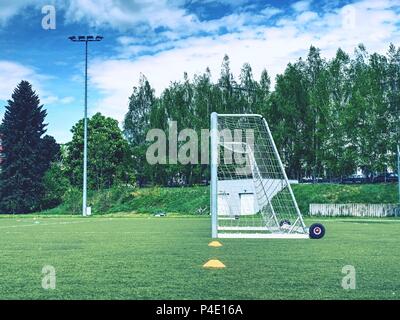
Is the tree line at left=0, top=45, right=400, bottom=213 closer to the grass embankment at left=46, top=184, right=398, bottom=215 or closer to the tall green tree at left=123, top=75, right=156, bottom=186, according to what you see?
the tall green tree at left=123, top=75, right=156, bottom=186

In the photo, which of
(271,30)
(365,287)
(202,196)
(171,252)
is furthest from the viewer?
(202,196)

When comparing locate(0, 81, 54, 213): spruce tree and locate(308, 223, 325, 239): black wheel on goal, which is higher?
locate(0, 81, 54, 213): spruce tree

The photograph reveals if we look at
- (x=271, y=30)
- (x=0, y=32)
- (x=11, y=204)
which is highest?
(x=0, y=32)

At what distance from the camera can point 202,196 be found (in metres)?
50.9

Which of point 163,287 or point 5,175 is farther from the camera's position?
point 5,175

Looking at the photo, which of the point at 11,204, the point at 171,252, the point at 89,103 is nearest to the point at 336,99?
the point at 89,103

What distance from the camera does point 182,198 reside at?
51.9 metres

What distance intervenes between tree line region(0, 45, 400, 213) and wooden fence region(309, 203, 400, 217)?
22.7ft

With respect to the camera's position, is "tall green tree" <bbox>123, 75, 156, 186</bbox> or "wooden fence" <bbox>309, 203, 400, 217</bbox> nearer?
"wooden fence" <bbox>309, 203, 400, 217</bbox>

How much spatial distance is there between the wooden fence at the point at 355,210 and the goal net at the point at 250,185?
9.47 ft

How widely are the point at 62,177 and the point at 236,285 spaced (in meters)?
60.3

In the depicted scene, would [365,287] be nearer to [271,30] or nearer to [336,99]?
[271,30]

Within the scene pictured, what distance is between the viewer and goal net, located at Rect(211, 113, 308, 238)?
593 inches

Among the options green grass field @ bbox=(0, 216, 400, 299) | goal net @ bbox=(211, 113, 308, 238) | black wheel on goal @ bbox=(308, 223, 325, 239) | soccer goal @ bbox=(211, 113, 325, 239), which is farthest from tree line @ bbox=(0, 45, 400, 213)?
green grass field @ bbox=(0, 216, 400, 299)
